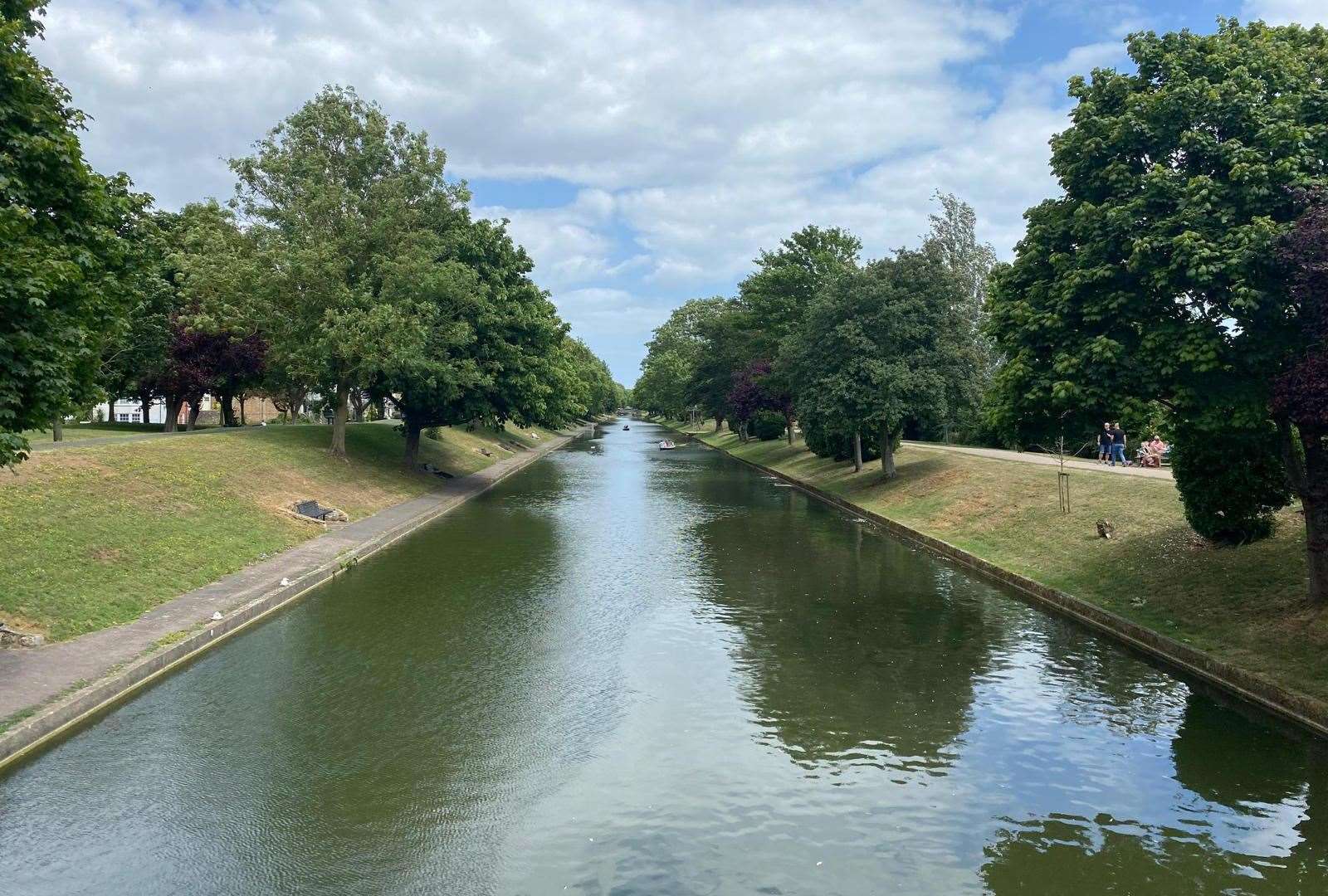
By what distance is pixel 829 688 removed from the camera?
11938mm

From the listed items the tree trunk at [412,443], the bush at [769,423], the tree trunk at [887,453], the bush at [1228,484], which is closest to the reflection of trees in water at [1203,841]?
the bush at [1228,484]

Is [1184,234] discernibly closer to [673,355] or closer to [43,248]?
[43,248]

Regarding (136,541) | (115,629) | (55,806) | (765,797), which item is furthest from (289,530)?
(765,797)

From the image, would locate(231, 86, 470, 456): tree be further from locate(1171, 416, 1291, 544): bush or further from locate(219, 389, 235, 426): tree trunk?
locate(1171, 416, 1291, 544): bush

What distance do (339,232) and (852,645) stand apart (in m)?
27.2

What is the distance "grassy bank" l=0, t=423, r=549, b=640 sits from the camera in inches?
547

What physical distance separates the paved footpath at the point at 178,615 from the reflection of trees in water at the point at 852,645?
8.44 meters

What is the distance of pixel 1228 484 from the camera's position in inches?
614

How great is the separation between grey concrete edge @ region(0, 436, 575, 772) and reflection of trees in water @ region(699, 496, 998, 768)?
7954 millimetres

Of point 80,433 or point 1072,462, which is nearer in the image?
point 1072,462

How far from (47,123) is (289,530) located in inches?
555

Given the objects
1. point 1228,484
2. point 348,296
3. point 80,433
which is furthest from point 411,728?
point 80,433

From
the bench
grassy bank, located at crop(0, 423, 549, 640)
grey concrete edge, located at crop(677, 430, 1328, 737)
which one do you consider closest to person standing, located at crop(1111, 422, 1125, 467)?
grey concrete edge, located at crop(677, 430, 1328, 737)

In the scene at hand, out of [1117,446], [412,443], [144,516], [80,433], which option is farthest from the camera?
[412,443]
